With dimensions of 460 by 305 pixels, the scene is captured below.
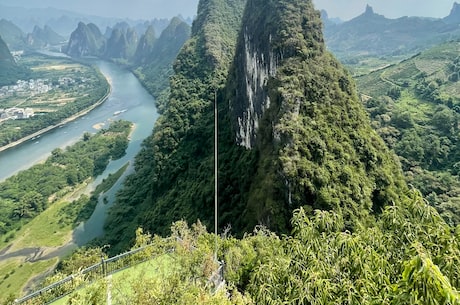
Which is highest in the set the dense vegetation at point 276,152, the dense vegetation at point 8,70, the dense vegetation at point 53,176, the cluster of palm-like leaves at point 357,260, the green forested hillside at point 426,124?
the cluster of palm-like leaves at point 357,260

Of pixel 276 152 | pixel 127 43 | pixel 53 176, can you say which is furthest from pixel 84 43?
pixel 276 152

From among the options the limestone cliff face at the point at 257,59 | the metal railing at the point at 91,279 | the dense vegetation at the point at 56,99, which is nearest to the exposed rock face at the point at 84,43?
the dense vegetation at the point at 56,99

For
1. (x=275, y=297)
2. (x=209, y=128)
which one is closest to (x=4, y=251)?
(x=209, y=128)

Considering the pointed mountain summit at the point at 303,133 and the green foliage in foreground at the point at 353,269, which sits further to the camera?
the pointed mountain summit at the point at 303,133

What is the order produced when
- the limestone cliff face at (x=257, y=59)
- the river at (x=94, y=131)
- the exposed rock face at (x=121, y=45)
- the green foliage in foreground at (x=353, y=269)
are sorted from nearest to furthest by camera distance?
the green foliage in foreground at (x=353, y=269)
the limestone cliff face at (x=257, y=59)
the river at (x=94, y=131)
the exposed rock face at (x=121, y=45)

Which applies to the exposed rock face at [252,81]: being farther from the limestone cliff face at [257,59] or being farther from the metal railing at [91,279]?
the metal railing at [91,279]

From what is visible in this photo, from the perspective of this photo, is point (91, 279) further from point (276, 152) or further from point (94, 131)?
point (94, 131)
